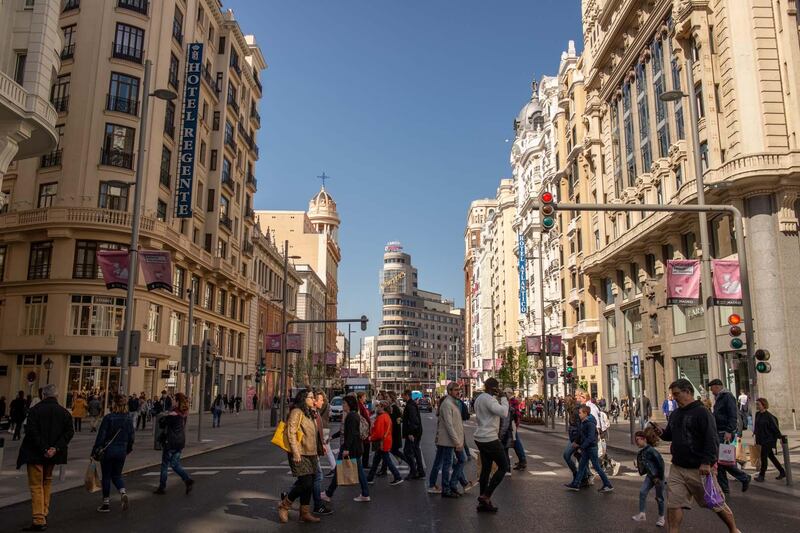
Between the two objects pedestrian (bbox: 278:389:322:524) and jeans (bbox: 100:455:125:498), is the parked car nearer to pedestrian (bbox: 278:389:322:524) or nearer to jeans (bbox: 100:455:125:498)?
jeans (bbox: 100:455:125:498)

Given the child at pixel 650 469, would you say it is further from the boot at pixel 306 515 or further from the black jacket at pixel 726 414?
the boot at pixel 306 515

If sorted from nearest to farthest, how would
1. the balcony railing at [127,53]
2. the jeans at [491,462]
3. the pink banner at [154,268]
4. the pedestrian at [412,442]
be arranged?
1. the jeans at [491,462]
2. the pedestrian at [412,442]
3. the pink banner at [154,268]
4. the balcony railing at [127,53]

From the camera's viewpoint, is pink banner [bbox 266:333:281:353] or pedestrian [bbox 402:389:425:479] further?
pink banner [bbox 266:333:281:353]

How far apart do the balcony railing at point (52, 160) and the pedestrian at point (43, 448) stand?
1198 inches

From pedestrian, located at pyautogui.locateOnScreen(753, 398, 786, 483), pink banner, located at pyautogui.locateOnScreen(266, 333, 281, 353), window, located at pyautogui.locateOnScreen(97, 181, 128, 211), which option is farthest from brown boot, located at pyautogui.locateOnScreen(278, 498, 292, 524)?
window, located at pyautogui.locateOnScreen(97, 181, 128, 211)

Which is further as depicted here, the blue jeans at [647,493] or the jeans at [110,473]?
the jeans at [110,473]

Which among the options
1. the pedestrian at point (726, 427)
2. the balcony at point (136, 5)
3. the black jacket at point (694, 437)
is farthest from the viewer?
the balcony at point (136, 5)

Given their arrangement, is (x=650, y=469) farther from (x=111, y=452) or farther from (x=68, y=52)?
(x=68, y=52)

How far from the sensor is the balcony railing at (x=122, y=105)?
36.2 metres

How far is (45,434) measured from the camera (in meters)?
8.74

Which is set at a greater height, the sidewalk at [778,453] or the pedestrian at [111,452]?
the pedestrian at [111,452]

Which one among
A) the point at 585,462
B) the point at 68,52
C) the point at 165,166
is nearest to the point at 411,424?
the point at 585,462

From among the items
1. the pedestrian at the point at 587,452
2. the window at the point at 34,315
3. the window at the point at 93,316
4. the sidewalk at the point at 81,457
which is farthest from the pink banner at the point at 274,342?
the pedestrian at the point at 587,452

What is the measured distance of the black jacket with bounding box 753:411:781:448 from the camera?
43.1 ft
